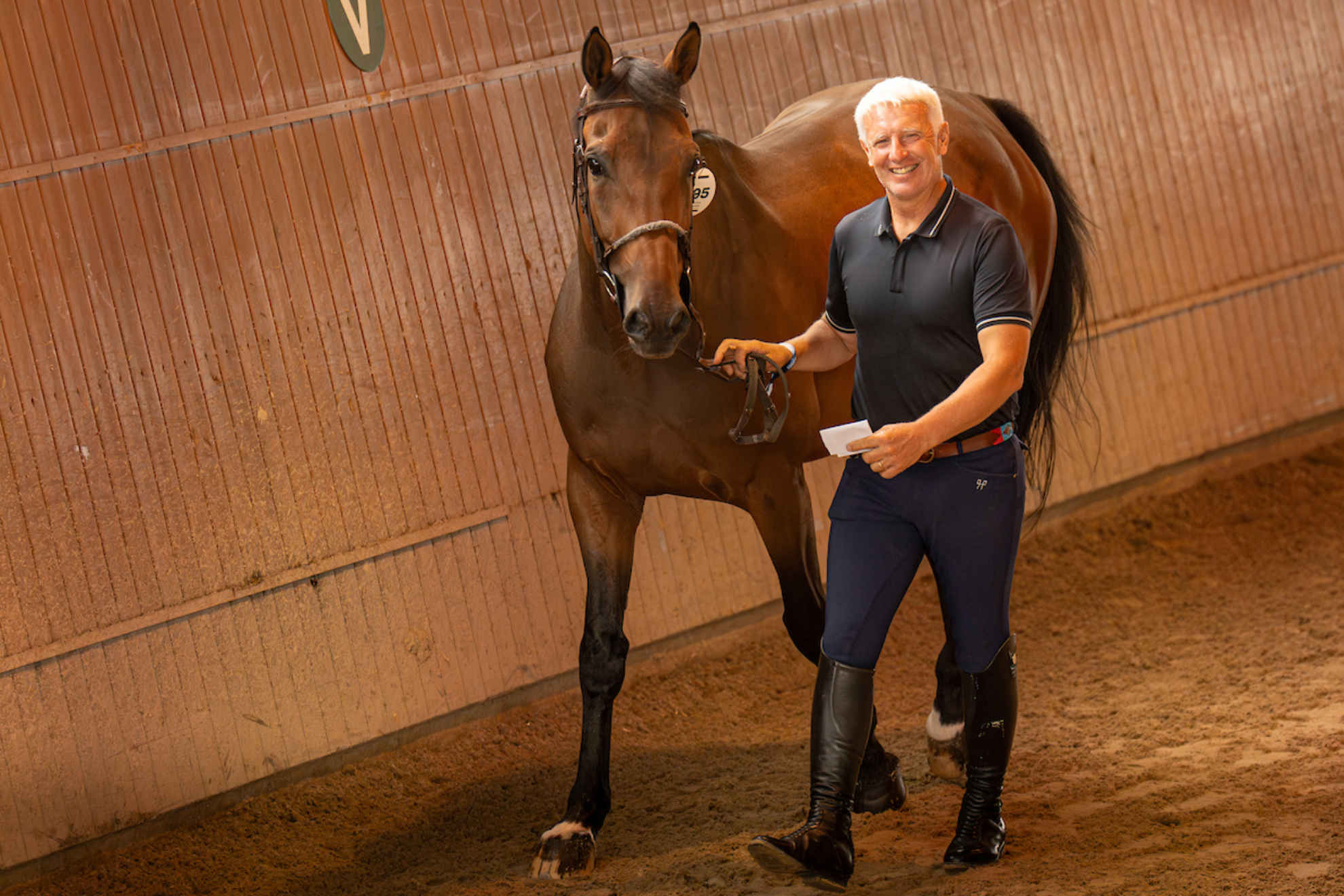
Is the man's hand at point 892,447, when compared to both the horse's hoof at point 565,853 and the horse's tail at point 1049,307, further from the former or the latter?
the horse's tail at point 1049,307

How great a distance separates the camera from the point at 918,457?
2.03m

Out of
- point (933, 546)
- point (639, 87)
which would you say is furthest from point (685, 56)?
point (933, 546)

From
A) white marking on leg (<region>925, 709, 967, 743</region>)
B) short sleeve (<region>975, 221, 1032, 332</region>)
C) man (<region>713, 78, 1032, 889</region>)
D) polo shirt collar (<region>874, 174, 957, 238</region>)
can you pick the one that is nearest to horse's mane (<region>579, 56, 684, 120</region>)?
man (<region>713, 78, 1032, 889</region>)

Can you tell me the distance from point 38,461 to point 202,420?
19.4 inches

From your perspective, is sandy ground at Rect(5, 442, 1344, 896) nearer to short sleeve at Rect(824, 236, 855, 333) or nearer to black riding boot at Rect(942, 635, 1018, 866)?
black riding boot at Rect(942, 635, 1018, 866)

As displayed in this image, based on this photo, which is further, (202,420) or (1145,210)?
(1145,210)

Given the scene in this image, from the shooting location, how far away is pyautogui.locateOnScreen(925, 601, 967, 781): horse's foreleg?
10.4ft

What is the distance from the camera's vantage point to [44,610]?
345 cm

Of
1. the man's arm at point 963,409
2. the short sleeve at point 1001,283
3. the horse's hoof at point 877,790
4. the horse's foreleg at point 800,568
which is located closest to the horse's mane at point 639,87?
the short sleeve at point 1001,283

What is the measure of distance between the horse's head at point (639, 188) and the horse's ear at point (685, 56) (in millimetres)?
83

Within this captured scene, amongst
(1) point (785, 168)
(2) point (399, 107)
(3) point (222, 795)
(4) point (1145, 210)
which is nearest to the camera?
(1) point (785, 168)

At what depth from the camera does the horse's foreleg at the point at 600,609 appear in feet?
9.89

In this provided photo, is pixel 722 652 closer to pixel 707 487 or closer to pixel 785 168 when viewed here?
pixel 707 487

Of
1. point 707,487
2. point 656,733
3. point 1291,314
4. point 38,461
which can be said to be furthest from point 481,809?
point 1291,314
